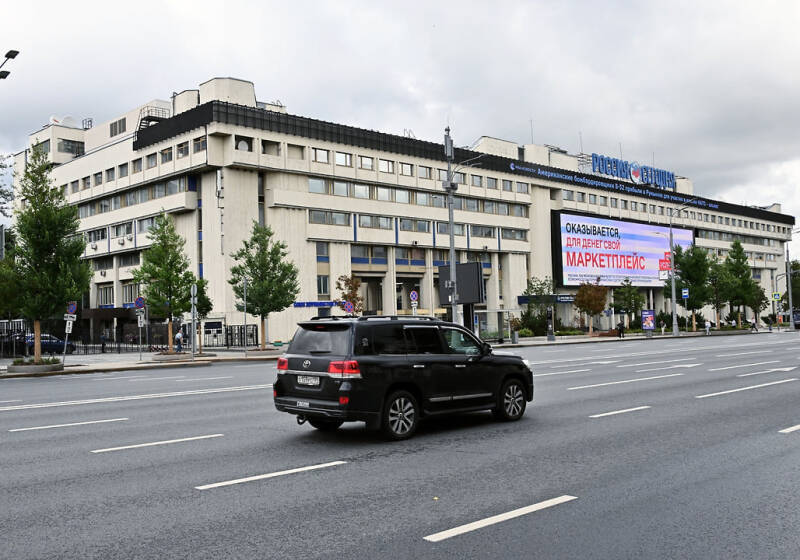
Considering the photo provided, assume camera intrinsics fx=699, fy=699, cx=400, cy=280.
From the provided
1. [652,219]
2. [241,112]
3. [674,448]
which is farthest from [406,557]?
→ [652,219]

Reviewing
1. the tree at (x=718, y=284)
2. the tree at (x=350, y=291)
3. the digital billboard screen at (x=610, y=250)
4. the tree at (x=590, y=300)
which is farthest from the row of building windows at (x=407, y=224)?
the tree at (x=718, y=284)

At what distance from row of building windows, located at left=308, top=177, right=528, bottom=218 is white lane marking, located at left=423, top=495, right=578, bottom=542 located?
52252 mm

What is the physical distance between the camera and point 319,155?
60.3 metres

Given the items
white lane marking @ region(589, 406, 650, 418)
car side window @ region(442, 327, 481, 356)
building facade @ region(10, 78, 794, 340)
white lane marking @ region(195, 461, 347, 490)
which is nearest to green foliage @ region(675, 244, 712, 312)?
building facade @ region(10, 78, 794, 340)

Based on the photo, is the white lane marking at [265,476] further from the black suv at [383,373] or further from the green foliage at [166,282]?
the green foliage at [166,282]

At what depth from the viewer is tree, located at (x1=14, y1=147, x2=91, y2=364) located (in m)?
28.8

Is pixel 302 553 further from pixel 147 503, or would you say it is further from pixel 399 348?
pixel 399 348

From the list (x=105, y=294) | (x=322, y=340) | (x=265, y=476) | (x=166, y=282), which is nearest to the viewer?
(x=265, y=476)

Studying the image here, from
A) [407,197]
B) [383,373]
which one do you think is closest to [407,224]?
[407,197]

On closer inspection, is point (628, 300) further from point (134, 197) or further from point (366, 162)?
point (134, 197)

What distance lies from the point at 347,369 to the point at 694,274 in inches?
2859

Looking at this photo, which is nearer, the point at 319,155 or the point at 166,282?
the point at 166,282

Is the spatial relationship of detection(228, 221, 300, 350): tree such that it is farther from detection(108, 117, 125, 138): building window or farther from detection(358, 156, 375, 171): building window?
detection(108, 117, 125, 138): building window

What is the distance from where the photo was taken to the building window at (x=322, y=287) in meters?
59.6
